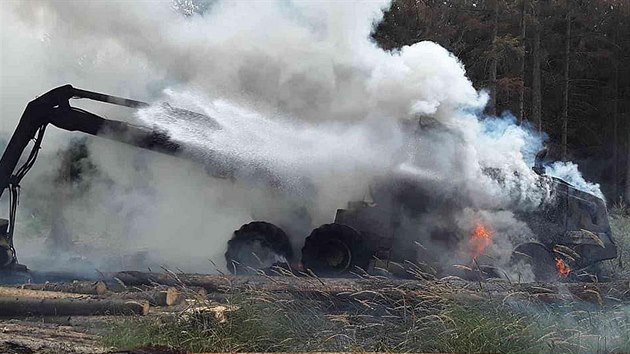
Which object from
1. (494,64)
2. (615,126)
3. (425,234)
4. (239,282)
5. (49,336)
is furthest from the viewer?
(615,126)

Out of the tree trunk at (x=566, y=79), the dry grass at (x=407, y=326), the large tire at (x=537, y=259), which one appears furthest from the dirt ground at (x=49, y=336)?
the tree trunk at (x=566, y=79)

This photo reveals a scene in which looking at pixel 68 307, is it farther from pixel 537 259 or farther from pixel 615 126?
pixel 615 126

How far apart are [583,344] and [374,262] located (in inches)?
245

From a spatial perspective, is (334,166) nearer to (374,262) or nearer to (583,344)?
(374,262)

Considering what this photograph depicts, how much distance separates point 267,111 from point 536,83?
14597 millimetres

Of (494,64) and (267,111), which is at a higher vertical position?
(494,64)

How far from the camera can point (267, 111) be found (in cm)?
1305

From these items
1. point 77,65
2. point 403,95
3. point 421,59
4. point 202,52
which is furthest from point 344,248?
point 77,65

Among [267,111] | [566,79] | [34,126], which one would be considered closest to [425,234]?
[267,111]

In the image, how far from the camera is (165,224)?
1555 cm

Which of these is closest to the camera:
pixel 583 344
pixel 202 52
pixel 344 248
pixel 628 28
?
pixel 583 344

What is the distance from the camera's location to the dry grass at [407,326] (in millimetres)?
6070

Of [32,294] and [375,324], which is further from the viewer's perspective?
[32,294]

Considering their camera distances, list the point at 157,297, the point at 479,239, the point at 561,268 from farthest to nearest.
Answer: the point at 479,239 < the point at 561,268 < the point at 157,297
